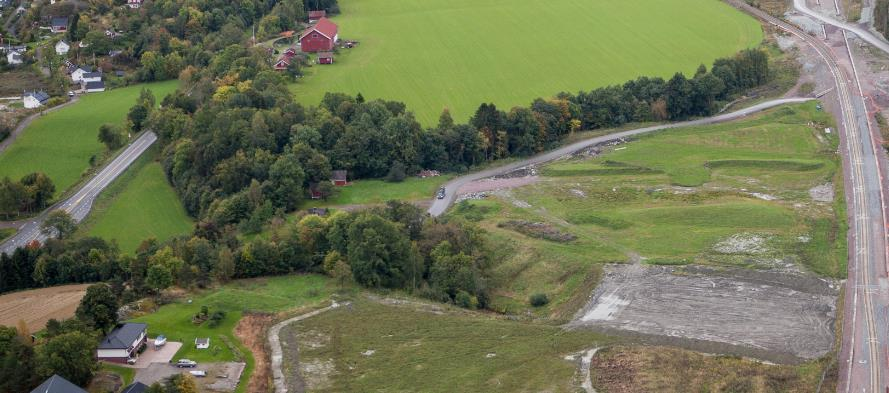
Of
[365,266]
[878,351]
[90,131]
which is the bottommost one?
[878,351]

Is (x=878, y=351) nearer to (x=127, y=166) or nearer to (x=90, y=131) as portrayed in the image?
(x=127, y=166)

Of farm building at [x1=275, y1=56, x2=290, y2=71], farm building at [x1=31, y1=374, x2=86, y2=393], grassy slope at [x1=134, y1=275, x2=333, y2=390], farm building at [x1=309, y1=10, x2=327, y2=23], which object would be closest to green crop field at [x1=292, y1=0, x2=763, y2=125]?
farm building at [x1=309, y1=10, x2=327, y2=23]

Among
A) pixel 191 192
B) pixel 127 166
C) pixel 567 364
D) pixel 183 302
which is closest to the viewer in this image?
pixel 567 364

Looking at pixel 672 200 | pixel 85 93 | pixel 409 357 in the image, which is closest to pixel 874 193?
pixel 672 200

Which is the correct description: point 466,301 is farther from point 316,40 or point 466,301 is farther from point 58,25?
point 58,25

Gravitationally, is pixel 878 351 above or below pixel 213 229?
below

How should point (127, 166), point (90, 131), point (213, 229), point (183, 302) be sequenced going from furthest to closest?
1. point (90, 131)
2. point (127, 166)
3. point (213, 229)
4. point (183, 302)

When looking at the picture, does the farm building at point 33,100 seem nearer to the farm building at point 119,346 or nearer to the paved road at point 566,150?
the paved road at point 566,150

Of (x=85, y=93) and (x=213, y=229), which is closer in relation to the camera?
(x=213, y=229)

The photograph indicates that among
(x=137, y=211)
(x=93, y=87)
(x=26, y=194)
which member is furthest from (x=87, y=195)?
(x=93, y=87)
